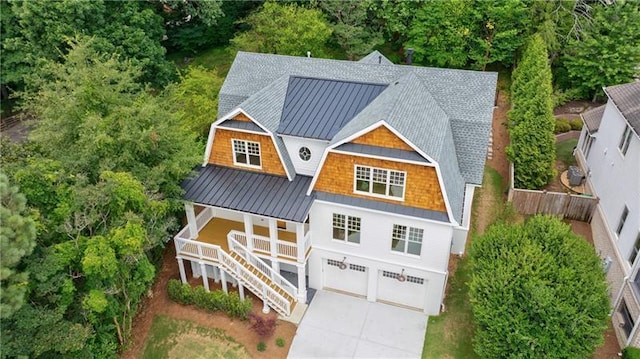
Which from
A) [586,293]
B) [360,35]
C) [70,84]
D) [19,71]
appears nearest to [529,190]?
[586,293]

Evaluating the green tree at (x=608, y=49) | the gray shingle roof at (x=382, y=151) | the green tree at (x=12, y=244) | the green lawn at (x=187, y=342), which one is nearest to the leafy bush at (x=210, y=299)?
the green lawn at (x=187, y=342)

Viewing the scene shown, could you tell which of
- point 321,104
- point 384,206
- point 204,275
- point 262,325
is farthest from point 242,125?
point 262,325

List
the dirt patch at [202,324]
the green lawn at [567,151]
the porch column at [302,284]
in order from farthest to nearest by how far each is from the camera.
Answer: the green lawn at [567,151] → the porch column at [302,284] → the dirt patch at [202,324]

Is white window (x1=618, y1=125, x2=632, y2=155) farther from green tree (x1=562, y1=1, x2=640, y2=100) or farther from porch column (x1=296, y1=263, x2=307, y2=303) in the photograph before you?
porch column (x1=296, y1=263, x2=307, y2=303)

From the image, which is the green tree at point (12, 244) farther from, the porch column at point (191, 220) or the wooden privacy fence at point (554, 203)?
the wooden privacy fence at point (554, 203)

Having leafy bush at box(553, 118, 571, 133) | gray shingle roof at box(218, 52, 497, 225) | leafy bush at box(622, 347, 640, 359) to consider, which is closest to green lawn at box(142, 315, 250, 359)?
gray shingle roof at box(218, 52, 497, 225)
